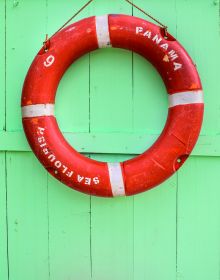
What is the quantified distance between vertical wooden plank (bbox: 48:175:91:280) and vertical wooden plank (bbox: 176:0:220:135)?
1.78 ft

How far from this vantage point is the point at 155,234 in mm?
1436

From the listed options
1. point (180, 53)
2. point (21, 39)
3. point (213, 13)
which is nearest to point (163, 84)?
point (180, 53)

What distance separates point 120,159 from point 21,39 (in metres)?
0.56

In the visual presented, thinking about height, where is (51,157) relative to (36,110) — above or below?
below

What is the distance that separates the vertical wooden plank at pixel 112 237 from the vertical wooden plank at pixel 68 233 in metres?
0.03

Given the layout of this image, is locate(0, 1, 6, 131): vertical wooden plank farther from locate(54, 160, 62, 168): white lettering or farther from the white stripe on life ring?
the white stripe on life ring

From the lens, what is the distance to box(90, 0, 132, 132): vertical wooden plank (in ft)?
4.54

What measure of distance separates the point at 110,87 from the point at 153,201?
43cm

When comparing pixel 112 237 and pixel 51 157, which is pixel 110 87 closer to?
pixel 51 157

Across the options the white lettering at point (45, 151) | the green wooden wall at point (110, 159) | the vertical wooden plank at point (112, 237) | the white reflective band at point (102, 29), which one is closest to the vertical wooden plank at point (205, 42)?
the green wooden wall at point (110, 159)

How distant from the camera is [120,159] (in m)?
1.42

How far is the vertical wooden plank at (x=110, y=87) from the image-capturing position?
1385mm

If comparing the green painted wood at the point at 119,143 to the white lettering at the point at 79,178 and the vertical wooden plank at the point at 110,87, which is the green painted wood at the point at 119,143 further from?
the white lettering at the point at 79,178

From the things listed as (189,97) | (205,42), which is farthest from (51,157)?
(205,42)
